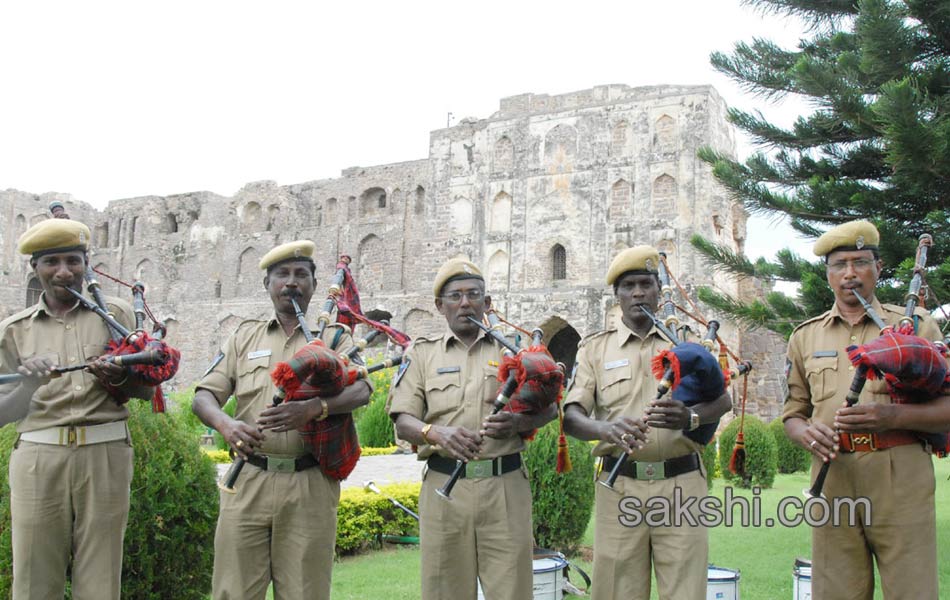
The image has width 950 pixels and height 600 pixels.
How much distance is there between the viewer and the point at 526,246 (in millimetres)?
25312

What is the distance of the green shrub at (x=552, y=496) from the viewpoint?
738cm

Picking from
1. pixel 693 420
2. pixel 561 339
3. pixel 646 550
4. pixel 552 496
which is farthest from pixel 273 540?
pixel 561 339

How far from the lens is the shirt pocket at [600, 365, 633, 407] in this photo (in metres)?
4.21

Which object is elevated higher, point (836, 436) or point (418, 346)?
point (418, 346)

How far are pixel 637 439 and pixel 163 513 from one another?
9.00 feet

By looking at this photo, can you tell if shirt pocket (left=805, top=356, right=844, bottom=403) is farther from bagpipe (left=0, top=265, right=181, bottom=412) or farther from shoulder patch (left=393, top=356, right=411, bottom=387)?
bagpipe (left=0, top=265, right=181, bottom=412)

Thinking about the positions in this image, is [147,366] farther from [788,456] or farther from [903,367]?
[788,456]

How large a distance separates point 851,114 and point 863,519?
409 centimetres

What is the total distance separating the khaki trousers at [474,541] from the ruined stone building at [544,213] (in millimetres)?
18431

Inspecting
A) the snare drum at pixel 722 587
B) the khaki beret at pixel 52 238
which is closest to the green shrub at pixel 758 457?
the snare drum at pixel 722 587

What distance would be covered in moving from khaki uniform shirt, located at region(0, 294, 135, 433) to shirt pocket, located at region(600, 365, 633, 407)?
2.31 meters

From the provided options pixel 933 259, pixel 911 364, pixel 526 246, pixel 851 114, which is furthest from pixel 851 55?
pixel 526 246

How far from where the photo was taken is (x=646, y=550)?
13.0 ft

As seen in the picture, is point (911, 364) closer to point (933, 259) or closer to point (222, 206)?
point (933, 259)
